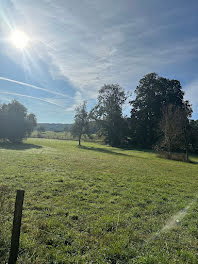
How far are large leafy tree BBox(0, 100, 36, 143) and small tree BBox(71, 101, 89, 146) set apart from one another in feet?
39.1

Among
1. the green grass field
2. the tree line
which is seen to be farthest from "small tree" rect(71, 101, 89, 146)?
the green grass field

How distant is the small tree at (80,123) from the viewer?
4381 cm

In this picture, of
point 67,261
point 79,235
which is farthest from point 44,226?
point 67,261

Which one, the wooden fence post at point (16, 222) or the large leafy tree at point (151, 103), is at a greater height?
the large leafy tree at point (151, 103)

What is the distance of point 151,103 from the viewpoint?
4972cm

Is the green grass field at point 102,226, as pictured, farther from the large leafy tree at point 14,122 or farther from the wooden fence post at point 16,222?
the large leafy tree at point 14,122

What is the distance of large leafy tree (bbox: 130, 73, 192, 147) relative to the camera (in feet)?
160

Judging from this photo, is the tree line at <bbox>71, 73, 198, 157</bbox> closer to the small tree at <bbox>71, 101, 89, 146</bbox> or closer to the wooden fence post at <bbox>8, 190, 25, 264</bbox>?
the small tree at <bbox>71, 101, 89, 146</bbox>

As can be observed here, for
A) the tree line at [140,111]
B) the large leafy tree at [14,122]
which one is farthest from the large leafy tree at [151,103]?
the large leafy tree at [14,122]

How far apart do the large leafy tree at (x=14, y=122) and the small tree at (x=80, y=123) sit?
1192 cm

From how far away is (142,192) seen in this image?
781 centimetres

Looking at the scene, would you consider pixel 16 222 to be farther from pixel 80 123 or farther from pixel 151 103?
pixel 151 103

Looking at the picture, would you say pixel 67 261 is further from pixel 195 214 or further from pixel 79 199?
pixel 195 214

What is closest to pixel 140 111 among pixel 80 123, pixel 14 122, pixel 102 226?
pixel 80 123
